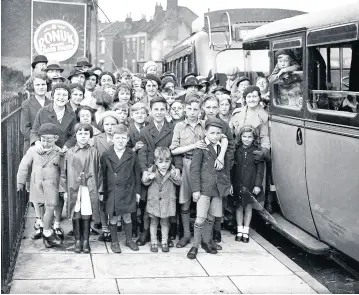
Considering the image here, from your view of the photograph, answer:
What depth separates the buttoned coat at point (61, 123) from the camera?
6445 mm

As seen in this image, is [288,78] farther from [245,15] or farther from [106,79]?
[245,15]

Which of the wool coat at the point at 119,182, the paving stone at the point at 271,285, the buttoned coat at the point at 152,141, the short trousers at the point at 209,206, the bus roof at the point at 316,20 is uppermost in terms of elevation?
the bus roof at the point at 316,20

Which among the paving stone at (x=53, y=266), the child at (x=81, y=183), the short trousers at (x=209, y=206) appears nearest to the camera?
the paving stone at (x=53, y=266)

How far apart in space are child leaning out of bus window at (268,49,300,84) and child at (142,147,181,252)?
1461 millimetres

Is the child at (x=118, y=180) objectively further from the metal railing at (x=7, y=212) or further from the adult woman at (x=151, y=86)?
the adult woman at (x=151, y=86)

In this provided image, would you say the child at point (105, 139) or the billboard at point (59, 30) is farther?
the billboard at point (59, 30)

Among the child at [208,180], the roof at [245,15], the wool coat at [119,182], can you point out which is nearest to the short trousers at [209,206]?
the child at [208,180]

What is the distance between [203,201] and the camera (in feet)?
19.7

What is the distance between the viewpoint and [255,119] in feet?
22.3

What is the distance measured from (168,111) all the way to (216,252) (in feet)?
6.17

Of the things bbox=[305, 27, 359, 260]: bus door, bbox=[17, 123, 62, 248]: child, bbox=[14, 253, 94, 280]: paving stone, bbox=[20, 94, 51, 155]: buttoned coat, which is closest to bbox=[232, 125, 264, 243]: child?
bbox=[305, 27, 359, 260]: bus door

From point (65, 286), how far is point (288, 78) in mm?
3124

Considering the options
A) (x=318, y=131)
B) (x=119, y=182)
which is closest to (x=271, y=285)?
(x=318, y=131)

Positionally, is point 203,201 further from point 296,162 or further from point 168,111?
point 168,111
